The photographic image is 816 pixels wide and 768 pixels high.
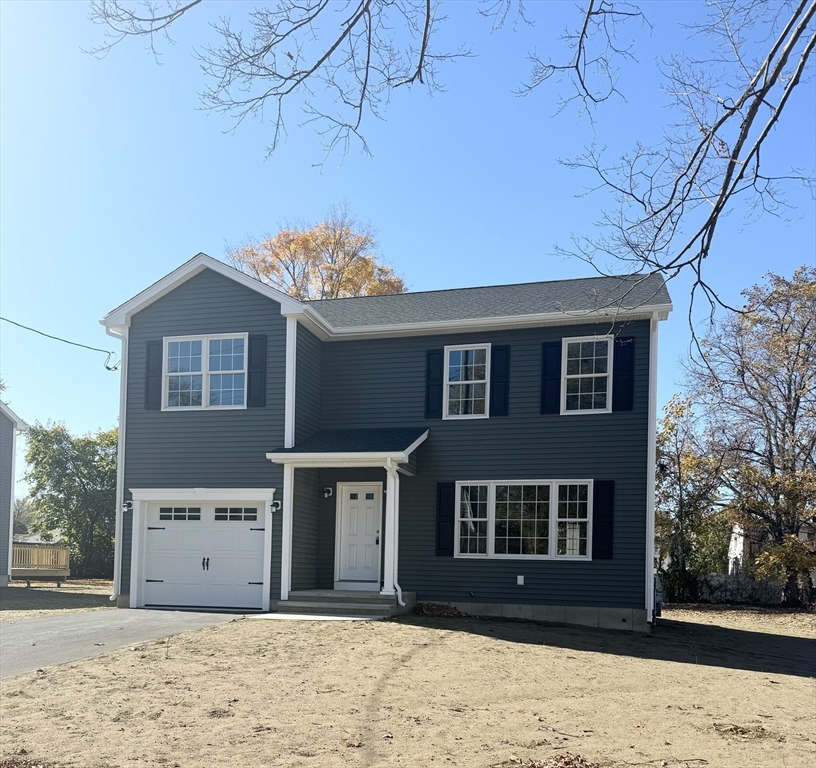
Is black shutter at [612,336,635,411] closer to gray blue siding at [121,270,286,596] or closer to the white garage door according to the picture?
gray blue siding at [121,270,286,596]

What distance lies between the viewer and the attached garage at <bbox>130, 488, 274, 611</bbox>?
16.1 meters

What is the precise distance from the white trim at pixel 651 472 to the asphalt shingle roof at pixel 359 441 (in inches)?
160

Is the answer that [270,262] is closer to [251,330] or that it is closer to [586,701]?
[251,330]

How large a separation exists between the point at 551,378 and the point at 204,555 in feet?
23.7

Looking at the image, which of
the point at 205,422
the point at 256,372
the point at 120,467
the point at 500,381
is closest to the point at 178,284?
the point at 256,372

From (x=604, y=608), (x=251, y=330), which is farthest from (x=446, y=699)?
(x=251, y=330)

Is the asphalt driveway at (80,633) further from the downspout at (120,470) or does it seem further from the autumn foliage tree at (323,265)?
the autumn foliage tree at (323,265)

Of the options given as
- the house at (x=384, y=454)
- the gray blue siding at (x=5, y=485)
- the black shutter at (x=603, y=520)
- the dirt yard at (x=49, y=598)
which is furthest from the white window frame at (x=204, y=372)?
the gray blue siding at (x=5, y=485)

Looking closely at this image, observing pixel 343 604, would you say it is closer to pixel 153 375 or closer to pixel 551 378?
pixel 551 378

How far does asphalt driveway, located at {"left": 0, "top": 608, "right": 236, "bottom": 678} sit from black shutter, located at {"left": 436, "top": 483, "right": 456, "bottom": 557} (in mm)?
3977

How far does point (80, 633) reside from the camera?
12492 millimetres

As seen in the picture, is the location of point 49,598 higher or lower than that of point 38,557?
lower

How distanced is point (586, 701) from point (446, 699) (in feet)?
4.67

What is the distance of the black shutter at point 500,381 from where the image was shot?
16.1 meters
